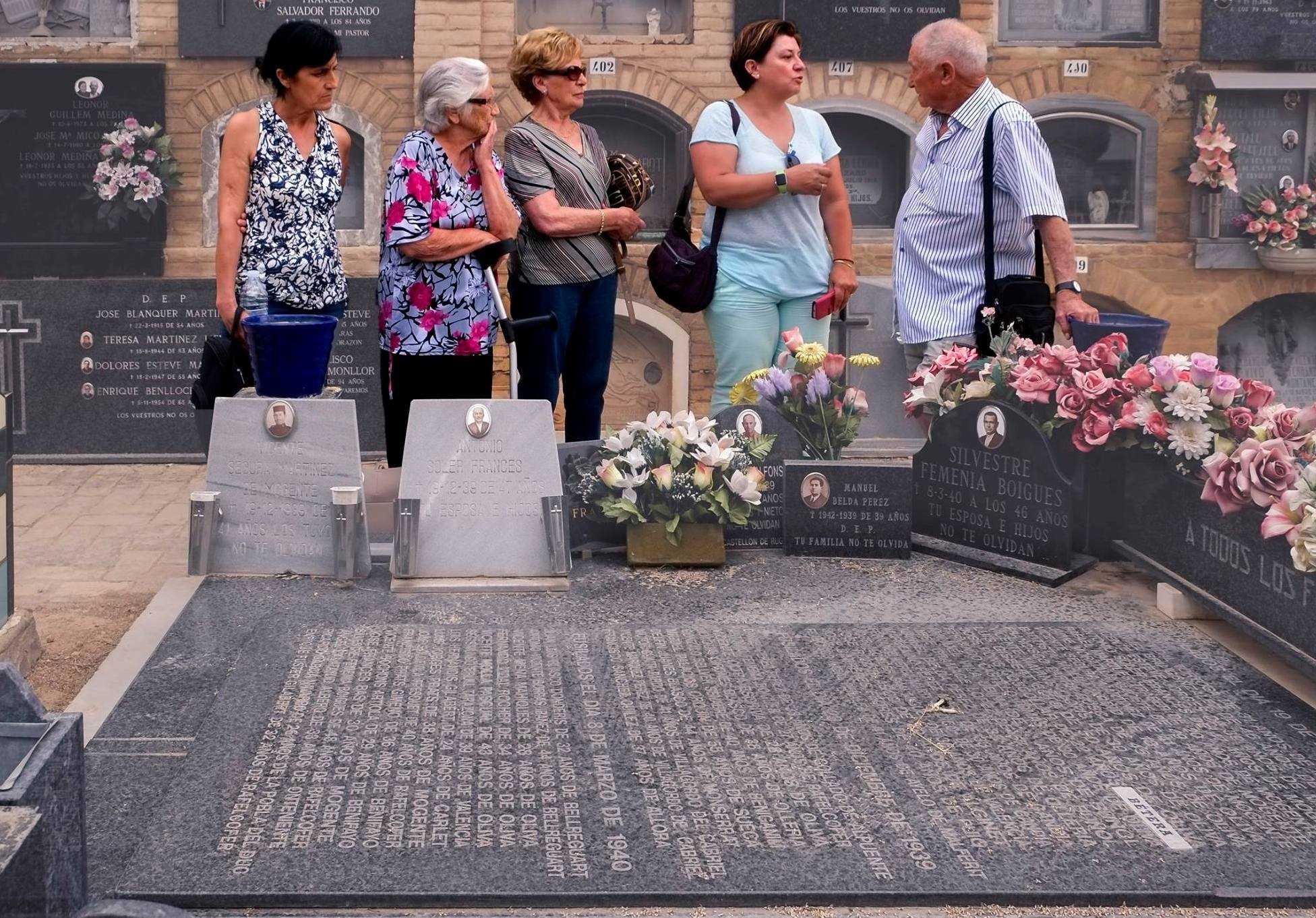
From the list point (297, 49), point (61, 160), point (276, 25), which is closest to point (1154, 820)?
point (297, 49)

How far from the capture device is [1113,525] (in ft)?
17.3

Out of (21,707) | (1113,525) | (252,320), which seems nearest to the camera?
(21,707)

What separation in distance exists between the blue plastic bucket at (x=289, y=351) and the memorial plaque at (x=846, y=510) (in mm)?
1521

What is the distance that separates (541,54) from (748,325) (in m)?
1.13

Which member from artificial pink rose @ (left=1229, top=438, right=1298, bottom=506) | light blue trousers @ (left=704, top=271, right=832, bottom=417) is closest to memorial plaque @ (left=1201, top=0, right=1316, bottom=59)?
light blue trousers @ (left=704, top=271, right=832, bottom=417)

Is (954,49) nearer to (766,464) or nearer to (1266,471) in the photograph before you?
(766,464)

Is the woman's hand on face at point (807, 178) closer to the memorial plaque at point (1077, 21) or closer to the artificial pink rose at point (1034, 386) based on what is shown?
the artificial pink rose at point (1034, 386)

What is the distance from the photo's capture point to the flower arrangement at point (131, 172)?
24.3ft

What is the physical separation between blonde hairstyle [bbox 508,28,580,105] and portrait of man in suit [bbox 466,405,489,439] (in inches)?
42.7

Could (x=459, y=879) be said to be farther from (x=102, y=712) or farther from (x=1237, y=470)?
(x=1237, y=470)

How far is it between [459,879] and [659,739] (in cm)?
81

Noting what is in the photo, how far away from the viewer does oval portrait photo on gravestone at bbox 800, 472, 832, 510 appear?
5.27 metres

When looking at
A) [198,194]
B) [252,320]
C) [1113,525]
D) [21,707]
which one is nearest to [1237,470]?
[1113,525]

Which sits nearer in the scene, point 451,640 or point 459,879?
point 459,879
